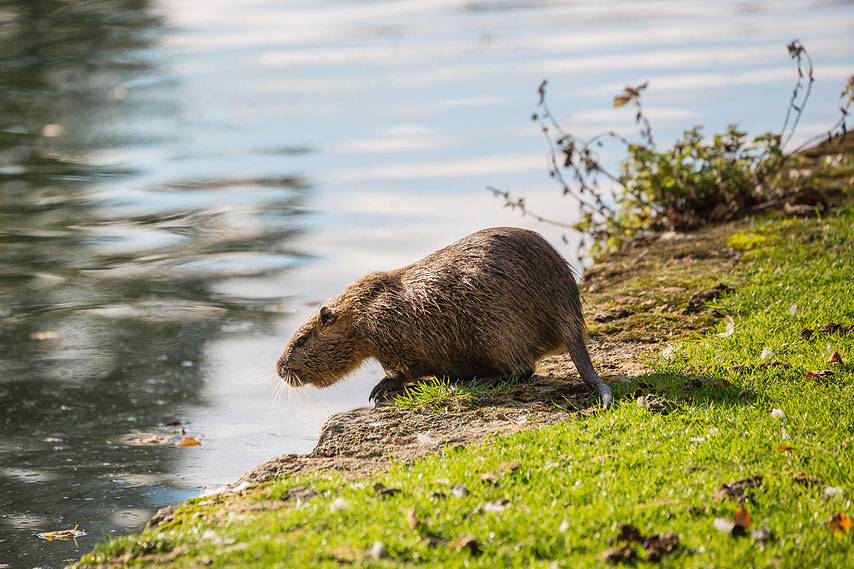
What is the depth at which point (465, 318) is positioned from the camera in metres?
5.90

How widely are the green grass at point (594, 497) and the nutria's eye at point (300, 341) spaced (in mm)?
871

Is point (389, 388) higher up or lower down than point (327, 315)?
lower down

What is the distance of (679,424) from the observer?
4.96 metres

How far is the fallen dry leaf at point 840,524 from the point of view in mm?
3807

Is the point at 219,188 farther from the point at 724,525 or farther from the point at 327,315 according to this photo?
the point at 724,525

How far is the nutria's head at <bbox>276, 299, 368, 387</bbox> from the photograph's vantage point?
6.20m

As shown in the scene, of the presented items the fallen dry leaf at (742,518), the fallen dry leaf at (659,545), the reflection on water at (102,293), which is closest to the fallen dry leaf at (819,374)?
the fallen dry leaf at (742,518)

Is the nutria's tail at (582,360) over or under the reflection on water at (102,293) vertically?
over

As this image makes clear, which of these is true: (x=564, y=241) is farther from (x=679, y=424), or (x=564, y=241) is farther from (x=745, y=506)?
(x=745, y=506)

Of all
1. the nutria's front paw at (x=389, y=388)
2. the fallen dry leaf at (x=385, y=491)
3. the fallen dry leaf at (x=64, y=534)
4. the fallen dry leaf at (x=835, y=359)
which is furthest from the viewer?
the nutria's front paw at (x=389, y=388)

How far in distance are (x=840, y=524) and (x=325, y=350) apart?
3287 mm

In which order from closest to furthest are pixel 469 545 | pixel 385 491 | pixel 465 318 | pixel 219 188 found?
pixel 469 545 → pixel 385 491 → pixel 465 318 → pixel 219 188

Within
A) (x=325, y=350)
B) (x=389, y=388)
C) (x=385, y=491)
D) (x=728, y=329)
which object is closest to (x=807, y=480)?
(x=385, y=491)

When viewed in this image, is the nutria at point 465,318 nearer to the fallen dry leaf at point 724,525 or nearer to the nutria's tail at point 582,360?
the nutria's tail at point 582,360
